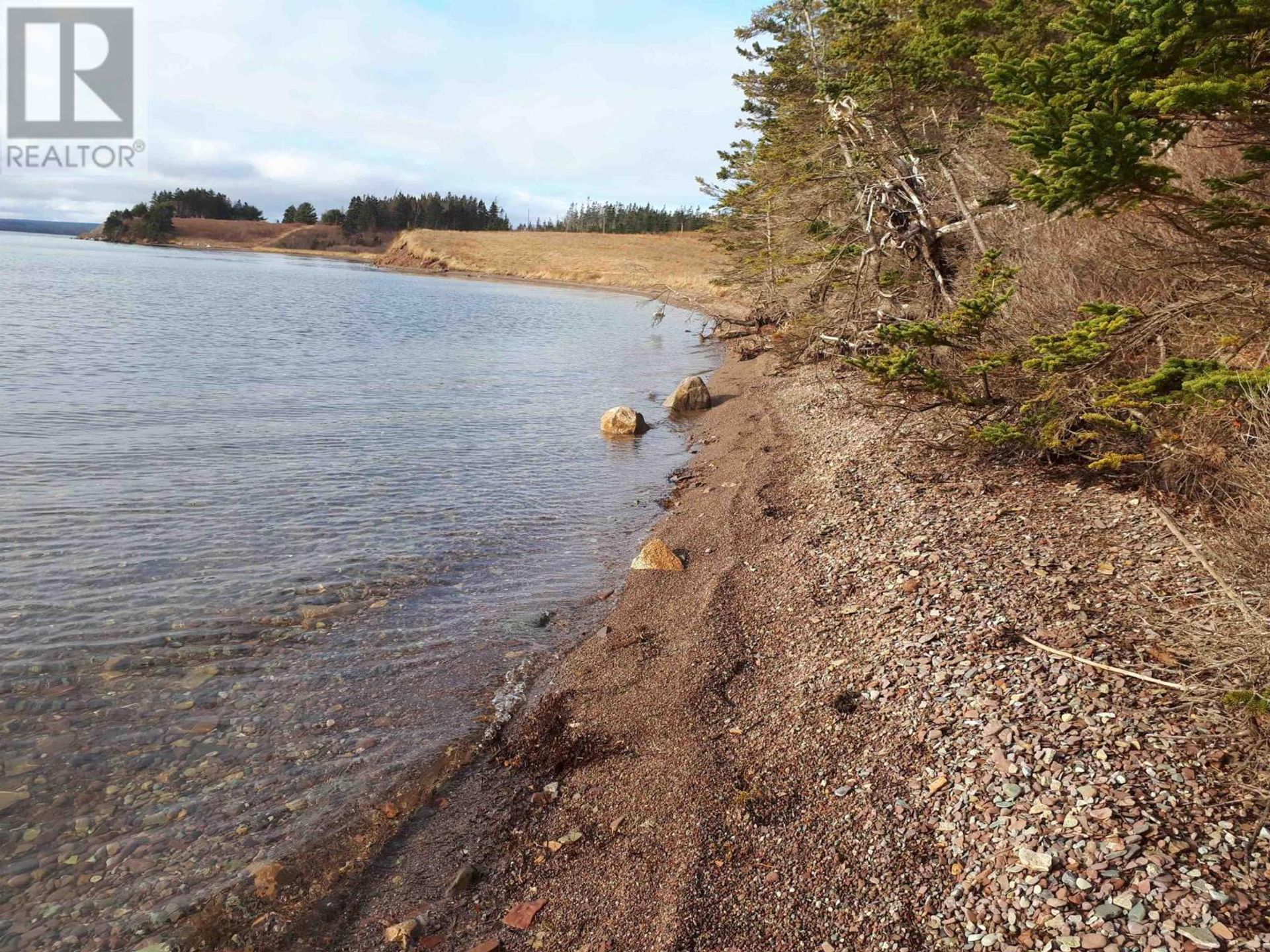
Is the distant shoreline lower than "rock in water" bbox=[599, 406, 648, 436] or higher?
higher

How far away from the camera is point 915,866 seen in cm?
384

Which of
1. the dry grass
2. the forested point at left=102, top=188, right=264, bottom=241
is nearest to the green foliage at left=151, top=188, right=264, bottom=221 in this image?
the forested point at left=102, top=188, right=264, bottom=241

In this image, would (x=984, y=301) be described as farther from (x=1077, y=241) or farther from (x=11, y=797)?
(x=11, y=797)

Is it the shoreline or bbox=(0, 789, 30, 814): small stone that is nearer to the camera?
bbox=(0, 789, 30, 814): small stone

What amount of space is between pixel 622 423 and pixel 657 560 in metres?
7.94

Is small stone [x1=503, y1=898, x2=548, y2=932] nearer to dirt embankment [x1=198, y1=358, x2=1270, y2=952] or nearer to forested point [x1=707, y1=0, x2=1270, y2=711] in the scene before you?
dirt embankment [x1=198, y1=358, x2=1270, y2=952]

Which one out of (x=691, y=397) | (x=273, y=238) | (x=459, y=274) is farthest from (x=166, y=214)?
(x=691, y=397)

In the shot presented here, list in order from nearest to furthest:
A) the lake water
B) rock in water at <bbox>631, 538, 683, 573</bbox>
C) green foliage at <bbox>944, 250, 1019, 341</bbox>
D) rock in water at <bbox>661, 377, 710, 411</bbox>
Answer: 1. the lake water
2. green foliage at <bbox>944, 250, 1019, 341</bbox>
3. rock in water at <bbox>631, 538, 683, 573</bbox>
4. rock in water at <bbox>661, 377, 710, 411</bbox>

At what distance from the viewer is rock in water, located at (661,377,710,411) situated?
19203 millimetres

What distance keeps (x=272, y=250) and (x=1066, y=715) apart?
136031mm

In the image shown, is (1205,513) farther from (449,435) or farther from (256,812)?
(449,435)

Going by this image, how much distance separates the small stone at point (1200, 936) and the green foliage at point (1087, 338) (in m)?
4.03

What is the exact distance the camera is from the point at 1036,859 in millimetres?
3553

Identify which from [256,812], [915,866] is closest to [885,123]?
[915,866]
